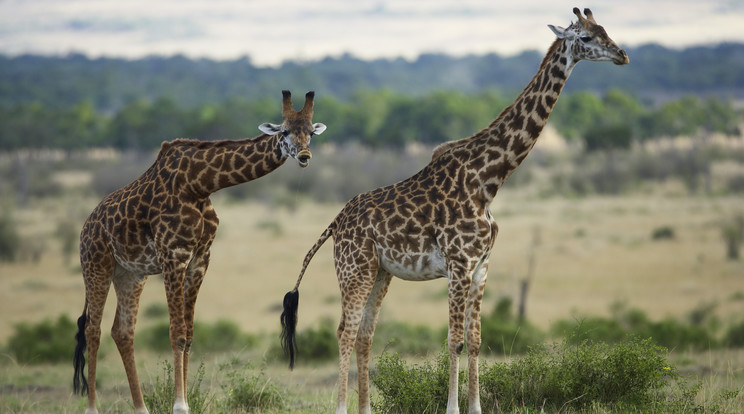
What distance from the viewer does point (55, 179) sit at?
162 ft

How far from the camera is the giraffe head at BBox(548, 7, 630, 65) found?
6176 mm

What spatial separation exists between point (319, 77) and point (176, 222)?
449ft

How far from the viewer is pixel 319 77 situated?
141375mm

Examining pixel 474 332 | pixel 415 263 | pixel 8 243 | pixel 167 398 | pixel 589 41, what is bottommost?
pixel 8 243

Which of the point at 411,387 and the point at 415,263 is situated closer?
the point at 415,263

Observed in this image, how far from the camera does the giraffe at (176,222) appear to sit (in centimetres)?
644

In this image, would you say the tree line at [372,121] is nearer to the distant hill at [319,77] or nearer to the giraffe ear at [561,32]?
the distant hill at [319,77]

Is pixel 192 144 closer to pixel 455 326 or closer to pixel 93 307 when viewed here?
pixel 93 307

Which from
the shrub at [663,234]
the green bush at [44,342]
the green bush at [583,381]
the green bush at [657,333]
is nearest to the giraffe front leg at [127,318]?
the green bush at [583,381]

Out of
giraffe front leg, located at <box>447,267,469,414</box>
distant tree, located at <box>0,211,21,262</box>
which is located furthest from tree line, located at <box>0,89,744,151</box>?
giraffe front leg, located at <box>447,267,469,414</box>

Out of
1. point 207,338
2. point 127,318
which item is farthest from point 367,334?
point 207,338

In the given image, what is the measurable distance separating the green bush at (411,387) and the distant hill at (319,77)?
94.6 meters

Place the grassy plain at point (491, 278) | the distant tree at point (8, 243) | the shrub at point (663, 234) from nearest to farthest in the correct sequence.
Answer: the grassy plain at point (491, 278)
the distant tree at point (8, 243)
the shrub at point (663, 234)

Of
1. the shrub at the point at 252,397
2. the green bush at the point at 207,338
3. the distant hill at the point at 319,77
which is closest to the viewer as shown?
the shrub at the point at 252,397
